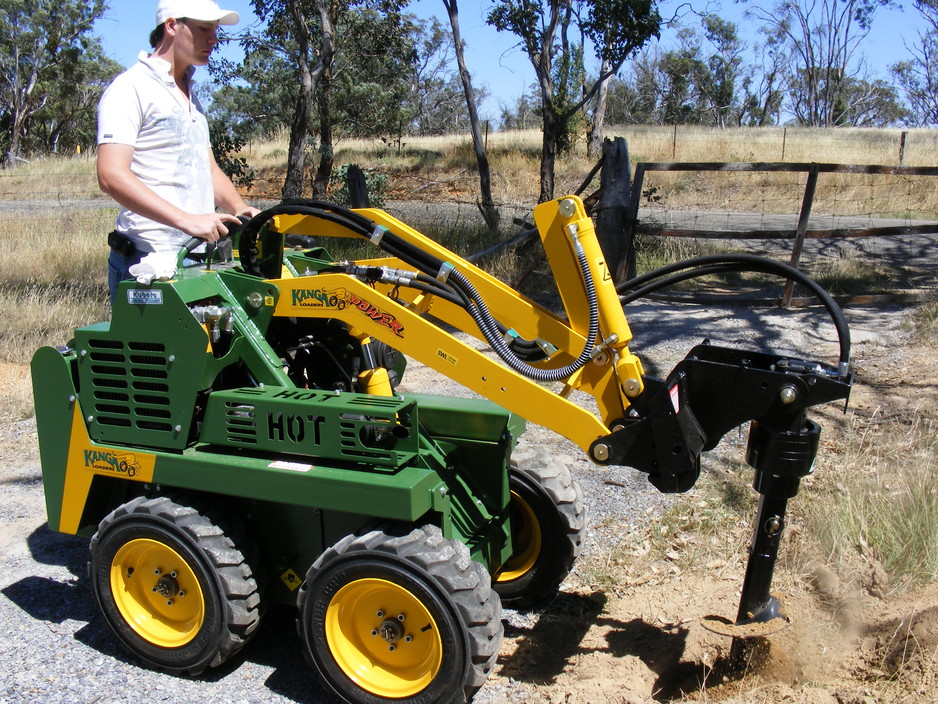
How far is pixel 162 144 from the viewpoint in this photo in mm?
3742

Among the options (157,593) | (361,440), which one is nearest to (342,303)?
(361,440)

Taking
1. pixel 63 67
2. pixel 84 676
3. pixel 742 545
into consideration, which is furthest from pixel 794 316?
pixel 63 67

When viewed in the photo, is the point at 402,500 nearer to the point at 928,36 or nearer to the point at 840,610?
the point at 840,610

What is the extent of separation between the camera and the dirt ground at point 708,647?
123 inches

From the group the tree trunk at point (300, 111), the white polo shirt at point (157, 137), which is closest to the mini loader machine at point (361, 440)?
the white polo shirt at point (157, 137)

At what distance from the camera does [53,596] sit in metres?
4.01

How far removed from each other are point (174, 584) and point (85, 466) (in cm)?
64

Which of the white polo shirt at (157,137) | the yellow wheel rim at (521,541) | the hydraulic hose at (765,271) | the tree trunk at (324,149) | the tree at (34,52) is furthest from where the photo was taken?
the tree at (34,52)

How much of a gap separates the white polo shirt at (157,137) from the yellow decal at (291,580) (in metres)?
1.56

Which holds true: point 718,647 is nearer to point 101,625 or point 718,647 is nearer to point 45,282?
point 101,625

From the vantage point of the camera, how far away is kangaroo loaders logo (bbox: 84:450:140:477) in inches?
134

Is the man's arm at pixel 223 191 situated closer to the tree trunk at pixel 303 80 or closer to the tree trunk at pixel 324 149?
the tree trunk at pixel 303 80

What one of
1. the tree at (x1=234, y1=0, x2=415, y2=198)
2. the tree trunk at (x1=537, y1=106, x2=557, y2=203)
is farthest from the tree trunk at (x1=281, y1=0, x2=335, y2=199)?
the tree trunk at (x1=537, y1=106, x2=557, y2=203)

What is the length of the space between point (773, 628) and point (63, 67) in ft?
135
